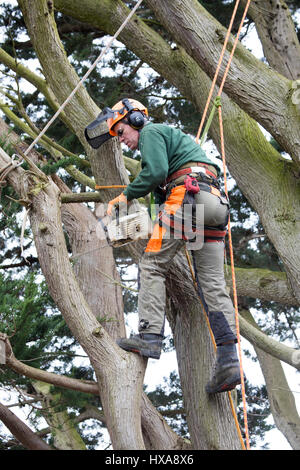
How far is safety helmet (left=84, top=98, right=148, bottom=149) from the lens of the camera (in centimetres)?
367

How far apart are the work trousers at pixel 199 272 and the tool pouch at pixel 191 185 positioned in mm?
46

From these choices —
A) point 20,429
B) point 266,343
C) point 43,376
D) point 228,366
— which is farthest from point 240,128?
point 20,429

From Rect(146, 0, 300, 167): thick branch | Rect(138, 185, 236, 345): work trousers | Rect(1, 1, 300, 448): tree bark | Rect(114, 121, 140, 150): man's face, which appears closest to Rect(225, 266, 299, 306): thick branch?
Rect(1, 1, 300, 448): tree bark

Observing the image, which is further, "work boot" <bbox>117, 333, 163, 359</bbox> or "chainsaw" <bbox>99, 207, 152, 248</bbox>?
"chainsaw" <bbox>99, 207, 152, 248</bbox>

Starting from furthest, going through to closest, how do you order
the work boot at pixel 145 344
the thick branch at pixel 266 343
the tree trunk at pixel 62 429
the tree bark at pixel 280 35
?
the tree trunk at pixel 62 429, the tree bark at pixel 280 35, the thick branch at pixel 266 343, the work boot at pixel 145 344

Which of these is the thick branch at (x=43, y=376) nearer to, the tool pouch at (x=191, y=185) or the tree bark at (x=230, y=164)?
the tree bark at (x=230, y=164)

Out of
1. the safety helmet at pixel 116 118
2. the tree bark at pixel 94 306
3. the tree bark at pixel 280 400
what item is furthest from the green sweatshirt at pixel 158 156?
the tree bark at pixel 280 400

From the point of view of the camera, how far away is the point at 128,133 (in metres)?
3.76

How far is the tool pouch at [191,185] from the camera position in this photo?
3.56 meters

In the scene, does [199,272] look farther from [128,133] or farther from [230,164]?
[230,164]

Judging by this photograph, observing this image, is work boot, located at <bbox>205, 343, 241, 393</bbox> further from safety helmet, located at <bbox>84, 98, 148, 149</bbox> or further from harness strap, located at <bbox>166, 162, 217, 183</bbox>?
safety helmet, located at <bbox>84, 98, 148, 149</bbox>

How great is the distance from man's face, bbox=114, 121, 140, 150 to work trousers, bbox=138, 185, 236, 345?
0.40 metres
